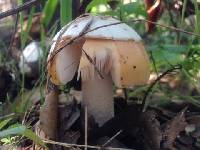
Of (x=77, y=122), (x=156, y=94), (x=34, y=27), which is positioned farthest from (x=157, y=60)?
(x=34, y=27)

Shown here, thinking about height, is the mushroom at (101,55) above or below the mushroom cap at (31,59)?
above

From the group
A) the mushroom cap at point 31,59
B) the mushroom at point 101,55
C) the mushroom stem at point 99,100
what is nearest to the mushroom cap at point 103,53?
the mushroom at point 101,55

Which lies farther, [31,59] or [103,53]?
[31,59]

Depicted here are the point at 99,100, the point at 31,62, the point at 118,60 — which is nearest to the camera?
the point at 118,60

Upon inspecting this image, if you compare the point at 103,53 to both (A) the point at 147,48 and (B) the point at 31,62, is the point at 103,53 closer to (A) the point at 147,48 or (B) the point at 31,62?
(A) the point at 147,48

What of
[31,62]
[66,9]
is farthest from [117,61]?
[31,62]

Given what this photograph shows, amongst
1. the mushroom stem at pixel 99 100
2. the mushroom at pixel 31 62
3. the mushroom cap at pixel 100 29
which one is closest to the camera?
the mushroom cap at pixel 100 29

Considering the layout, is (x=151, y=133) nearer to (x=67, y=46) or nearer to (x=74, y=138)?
(x=74, y=138)

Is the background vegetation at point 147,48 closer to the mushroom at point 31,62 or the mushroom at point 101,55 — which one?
the mushroom at point 101,55
